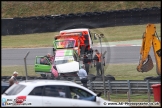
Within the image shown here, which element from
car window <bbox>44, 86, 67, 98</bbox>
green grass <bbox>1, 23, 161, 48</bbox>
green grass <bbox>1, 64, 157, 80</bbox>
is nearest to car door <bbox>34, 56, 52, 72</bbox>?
green grass <bbox>1, 64, 157, 80</bbox>

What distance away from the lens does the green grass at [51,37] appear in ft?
131

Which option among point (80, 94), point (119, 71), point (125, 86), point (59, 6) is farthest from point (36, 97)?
point (59, 6)

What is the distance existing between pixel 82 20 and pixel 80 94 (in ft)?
87.6

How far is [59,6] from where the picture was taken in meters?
50.0

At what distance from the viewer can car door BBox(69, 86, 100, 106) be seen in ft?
41.7

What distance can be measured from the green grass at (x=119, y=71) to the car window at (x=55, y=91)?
10.7 meters

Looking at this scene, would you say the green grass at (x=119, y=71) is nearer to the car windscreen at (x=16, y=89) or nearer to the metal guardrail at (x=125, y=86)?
the metal guardrail at (x=125, y=86)

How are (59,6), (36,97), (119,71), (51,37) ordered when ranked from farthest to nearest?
1. (59,6)
2. (51,37)
3. (119,71)
4. (36,97)

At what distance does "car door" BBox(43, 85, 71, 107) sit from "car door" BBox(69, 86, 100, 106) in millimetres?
174

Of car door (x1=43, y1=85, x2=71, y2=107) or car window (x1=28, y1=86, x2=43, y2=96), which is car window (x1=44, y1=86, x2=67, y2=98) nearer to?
car door (x1=43, y1=85, x2=71, y2=107)

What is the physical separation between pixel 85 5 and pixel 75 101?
36768mm

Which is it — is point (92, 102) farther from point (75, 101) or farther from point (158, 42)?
point (158, 42)

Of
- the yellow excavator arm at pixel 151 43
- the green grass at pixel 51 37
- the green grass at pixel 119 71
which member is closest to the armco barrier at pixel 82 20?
the green grass at pixel 51 37

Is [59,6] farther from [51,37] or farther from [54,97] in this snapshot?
[54,97]
